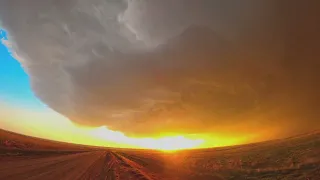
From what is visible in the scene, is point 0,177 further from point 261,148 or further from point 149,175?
point 261,148

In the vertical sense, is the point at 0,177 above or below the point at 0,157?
below

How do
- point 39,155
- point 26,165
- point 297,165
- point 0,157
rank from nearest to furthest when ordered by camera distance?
1. point 297,165
2. point 26,165
3. point 0,157
4. point 39,155

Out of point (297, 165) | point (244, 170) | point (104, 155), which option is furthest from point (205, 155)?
point (104, 155)

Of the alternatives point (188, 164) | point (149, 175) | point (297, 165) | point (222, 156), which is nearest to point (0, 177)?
point (149, 175)

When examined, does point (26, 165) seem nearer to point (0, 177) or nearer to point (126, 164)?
point (0, 177)

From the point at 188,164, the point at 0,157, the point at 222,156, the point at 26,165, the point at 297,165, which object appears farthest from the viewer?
the point at 0,157

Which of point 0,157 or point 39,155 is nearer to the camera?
point 0,157
